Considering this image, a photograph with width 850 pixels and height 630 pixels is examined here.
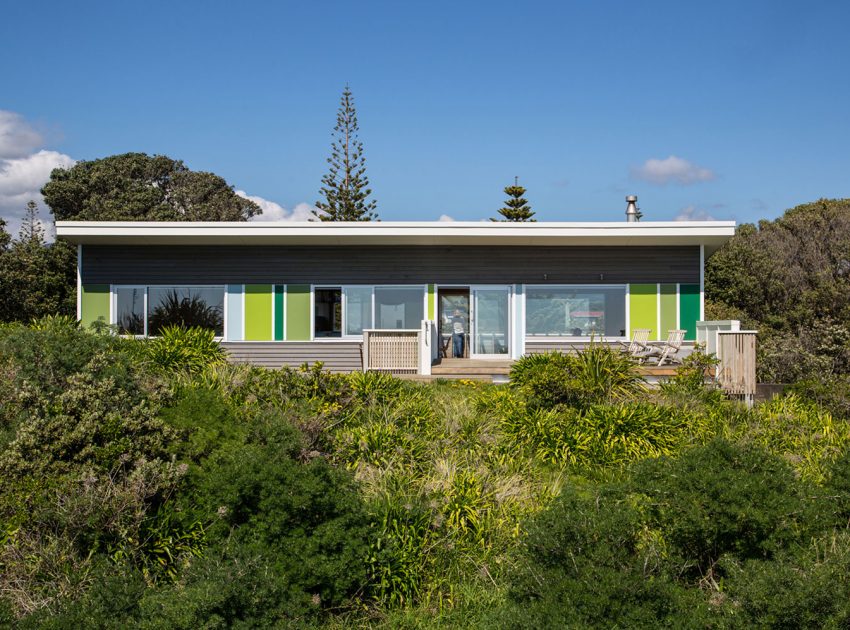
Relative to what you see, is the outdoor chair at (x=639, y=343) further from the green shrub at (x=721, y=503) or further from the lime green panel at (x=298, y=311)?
the green shrub at (x=721, y=503)

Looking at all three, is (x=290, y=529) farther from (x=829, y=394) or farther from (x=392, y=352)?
(x=392, y=352)

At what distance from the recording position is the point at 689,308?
14812mm

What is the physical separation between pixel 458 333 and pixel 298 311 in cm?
360

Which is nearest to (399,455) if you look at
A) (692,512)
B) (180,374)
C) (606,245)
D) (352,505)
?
(352,505)

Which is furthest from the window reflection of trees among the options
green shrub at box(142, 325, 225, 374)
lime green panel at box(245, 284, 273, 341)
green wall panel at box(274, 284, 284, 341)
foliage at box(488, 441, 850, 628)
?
foliage at box(488, 441, 850, 628)

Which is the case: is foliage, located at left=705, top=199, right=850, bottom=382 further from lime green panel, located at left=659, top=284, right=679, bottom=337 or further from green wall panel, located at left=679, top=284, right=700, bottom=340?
lime green panel, located at left=659, top=284, right=679, bottom=337

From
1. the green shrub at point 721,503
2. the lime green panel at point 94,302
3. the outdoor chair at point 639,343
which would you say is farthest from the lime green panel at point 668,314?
the lime green panel at point 94,302

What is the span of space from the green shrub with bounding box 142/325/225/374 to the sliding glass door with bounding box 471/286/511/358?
664cm

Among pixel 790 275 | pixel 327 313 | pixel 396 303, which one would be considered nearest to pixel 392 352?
pixel 396 303

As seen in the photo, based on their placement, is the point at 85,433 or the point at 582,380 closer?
the point at 85,433

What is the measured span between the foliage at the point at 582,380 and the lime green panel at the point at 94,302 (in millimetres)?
10338

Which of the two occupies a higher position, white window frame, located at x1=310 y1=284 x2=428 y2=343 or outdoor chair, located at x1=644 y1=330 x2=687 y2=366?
white window frame, located at x1=310 y1=284 x2=428 y2=343

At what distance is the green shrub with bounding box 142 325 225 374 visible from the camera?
8.71m

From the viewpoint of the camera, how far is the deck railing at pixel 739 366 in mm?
10070
